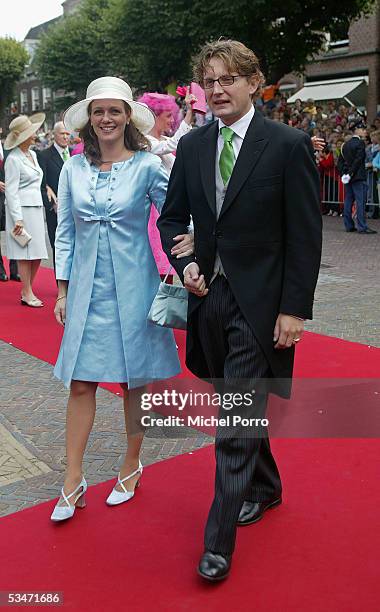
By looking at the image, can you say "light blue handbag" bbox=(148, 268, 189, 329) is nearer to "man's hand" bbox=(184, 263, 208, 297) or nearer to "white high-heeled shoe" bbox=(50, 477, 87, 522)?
"man's hand" bbox=(184, 263, 208, 297)

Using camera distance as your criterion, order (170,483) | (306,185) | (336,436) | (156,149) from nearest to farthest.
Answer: (306,185) < (170,483) < (336,436) < (156,149)

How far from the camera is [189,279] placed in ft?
9.39

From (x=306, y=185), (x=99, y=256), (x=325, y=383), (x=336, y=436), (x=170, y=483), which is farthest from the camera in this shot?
(x=325, y=383)

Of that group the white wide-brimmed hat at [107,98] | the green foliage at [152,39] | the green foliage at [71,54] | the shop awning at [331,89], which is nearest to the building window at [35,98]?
the green foliage at [71,54]

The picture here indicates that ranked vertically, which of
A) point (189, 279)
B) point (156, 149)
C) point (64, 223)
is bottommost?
point (189, 279)

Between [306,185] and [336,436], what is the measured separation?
1936mm

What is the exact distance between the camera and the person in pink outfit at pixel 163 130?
542cm

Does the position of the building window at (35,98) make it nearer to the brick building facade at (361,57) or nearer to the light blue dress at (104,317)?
the brick building facade at (361,57)

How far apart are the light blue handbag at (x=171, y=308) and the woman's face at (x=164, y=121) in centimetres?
306

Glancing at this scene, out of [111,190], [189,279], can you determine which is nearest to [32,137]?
[111,190]

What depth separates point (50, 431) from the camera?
4.45 metres

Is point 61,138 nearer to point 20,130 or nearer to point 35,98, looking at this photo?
point 20,130

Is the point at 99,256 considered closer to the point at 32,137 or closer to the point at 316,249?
the point at 316,249

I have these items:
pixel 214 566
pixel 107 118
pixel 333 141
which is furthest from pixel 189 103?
pixel 333 141
